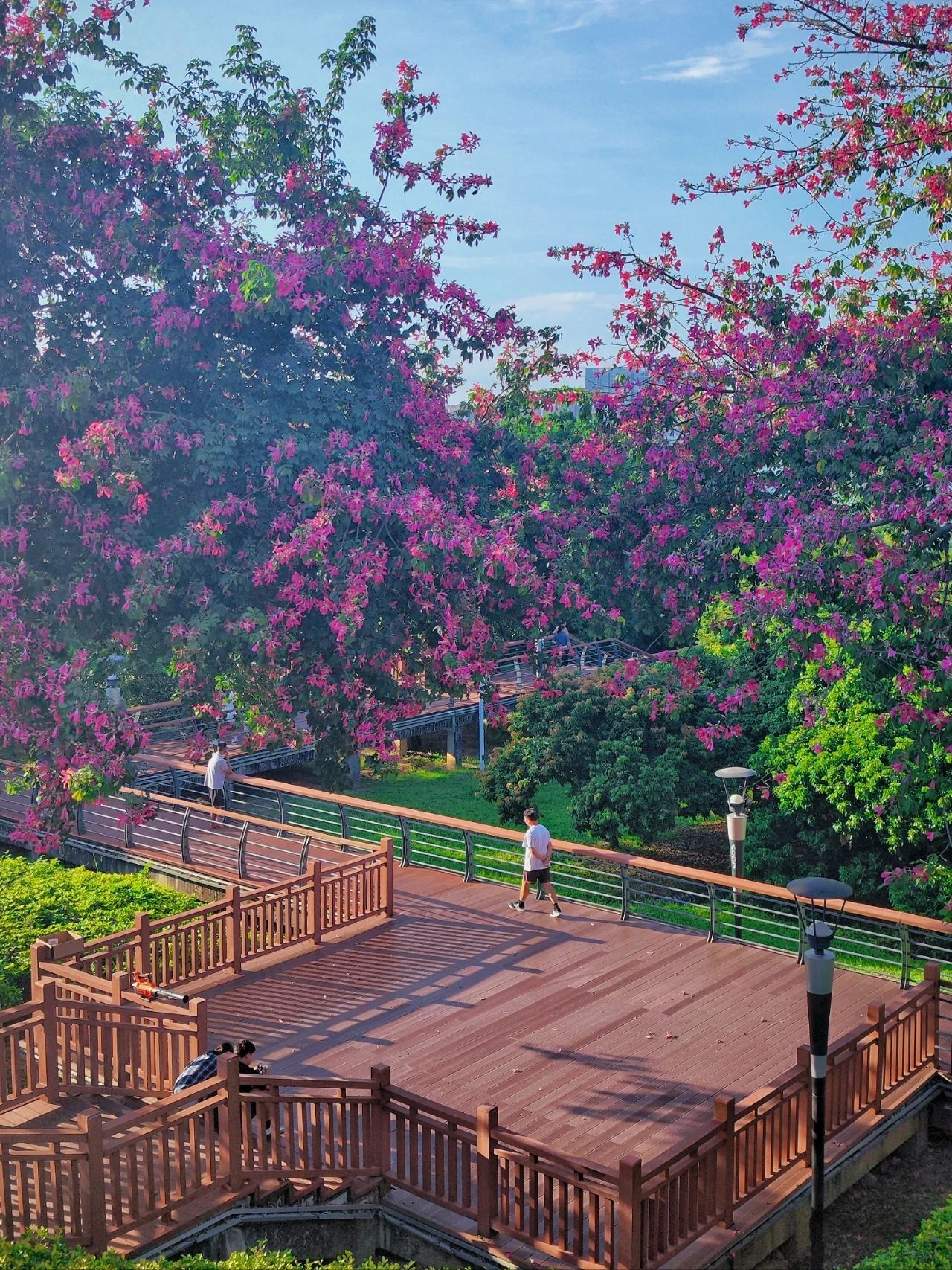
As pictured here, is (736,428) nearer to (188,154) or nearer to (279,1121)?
(188,154)

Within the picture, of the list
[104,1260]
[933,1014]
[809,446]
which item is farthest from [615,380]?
[104,1260]

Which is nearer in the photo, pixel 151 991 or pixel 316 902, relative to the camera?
pixel 151 991

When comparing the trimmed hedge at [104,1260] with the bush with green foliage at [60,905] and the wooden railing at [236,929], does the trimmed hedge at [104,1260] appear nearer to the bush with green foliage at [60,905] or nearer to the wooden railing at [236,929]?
the wooden railing at [236,929]

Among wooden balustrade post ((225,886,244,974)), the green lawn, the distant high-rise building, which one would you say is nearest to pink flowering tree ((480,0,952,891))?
the distant high-rise building

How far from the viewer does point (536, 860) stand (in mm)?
15531

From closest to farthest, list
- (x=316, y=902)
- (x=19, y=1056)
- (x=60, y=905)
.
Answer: (x=19, y=1056) → (x=316, y=902) → (x=60, y=905)

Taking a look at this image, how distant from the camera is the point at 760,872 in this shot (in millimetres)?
22219

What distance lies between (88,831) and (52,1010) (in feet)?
31.1

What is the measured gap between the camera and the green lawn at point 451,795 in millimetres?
27844

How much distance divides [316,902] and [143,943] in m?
2.31

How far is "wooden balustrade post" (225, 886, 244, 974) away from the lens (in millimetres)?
13672

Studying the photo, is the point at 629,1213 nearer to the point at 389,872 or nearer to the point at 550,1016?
the point at 550,1016

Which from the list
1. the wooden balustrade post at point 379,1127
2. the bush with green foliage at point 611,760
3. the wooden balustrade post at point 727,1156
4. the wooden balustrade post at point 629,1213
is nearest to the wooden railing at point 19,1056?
the wooden balustrade post at point 379,1127

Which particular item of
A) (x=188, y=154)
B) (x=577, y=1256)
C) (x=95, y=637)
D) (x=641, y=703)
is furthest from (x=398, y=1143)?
(x=641, y=703)
